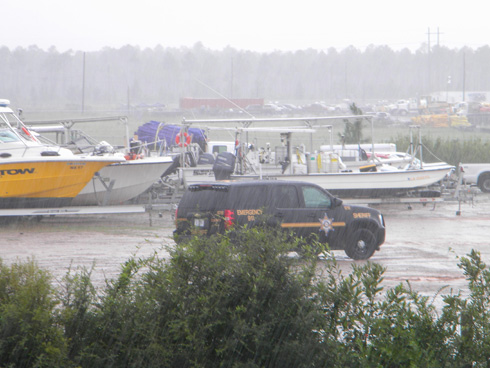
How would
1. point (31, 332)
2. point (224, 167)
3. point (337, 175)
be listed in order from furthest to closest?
1. point (337, 175)
2. point (224, 167)
3. point (31, 332)

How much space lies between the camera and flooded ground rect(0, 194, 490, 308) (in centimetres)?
1138

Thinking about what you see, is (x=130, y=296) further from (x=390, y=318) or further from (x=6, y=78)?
(x=6, y=78)

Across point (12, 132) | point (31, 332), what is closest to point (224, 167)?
point (12, 132)

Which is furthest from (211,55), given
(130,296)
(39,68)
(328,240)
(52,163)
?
(130,296)

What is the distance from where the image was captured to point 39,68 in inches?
3022

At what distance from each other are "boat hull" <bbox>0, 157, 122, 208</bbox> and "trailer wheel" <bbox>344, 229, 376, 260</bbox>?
808 cm

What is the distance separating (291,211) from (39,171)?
8.16 metres

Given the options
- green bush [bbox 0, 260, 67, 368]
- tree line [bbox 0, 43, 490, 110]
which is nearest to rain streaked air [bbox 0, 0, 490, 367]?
green bush [bbox 0, 260, 67, 368]

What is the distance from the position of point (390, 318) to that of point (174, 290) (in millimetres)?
1605

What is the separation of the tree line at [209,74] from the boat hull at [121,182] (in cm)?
3818

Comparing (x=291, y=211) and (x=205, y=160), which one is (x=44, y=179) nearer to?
(x=205, y=160)

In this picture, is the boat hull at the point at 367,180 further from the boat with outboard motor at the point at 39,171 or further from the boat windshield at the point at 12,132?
the boat windshield at the point at 12,132

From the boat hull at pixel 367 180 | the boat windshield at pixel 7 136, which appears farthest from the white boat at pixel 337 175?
the boat windshield at pixel 7 136

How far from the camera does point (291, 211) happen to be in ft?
41.2
